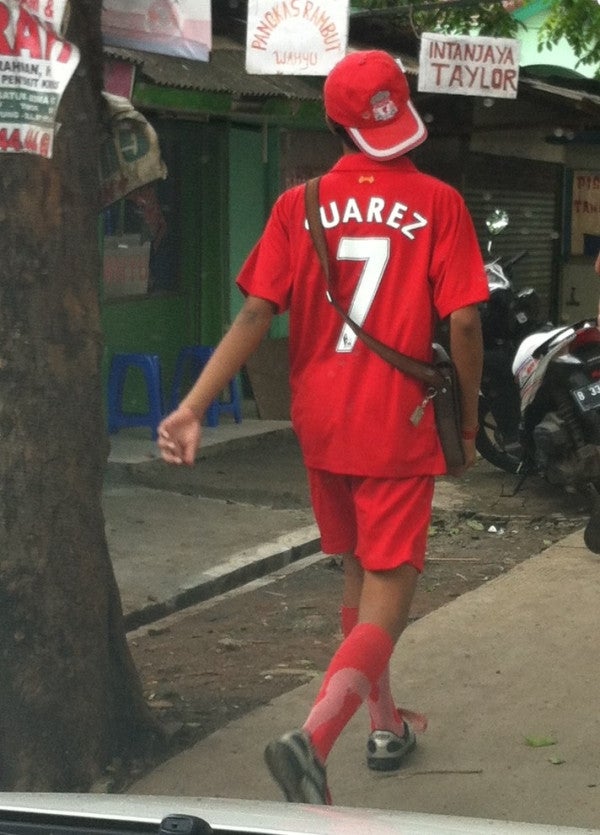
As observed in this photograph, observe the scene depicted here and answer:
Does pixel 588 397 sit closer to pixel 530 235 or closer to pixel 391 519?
pixel 391 519

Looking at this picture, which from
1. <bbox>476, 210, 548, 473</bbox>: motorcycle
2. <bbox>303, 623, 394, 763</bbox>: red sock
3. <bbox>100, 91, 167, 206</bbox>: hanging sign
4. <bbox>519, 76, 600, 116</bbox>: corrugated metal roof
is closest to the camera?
<bbox>303, 623, 394, 763</bbox>: red sock

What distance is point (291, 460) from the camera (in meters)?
10.4

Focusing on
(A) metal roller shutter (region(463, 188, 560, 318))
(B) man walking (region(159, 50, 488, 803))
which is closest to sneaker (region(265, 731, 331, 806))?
(B) man walking (region(159, 50, 488, 803))

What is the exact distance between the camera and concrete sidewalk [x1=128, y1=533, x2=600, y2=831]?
14.5 feet

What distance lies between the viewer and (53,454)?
4.38m

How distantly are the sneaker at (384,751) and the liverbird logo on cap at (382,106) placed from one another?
181 cm

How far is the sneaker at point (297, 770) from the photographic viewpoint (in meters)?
3.56

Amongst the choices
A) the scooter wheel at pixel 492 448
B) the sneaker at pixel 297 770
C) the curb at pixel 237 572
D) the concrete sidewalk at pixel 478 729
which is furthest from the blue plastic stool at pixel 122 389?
the sneaker at pixel 297 770

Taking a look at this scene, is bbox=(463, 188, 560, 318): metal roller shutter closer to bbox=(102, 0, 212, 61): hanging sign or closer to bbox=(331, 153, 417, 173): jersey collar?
bbox=(102, 0, 212, 61): hanging sign

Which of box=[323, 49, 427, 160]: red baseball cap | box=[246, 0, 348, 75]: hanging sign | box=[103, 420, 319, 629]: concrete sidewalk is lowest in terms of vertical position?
box=[103, 420, 319, 629]: concrete sidewalk

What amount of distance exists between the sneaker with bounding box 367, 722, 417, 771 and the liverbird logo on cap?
181cm

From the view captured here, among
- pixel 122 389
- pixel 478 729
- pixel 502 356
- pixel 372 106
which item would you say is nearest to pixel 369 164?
pixel 372 106

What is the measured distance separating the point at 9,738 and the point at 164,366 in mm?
7357

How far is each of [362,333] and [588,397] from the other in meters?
4.05
